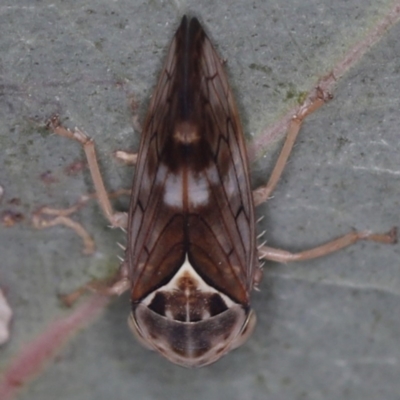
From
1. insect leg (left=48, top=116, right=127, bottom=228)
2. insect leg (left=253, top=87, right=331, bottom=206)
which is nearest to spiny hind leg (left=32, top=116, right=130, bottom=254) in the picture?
insect leg (left=48, top=116, right=127, bottom=228)

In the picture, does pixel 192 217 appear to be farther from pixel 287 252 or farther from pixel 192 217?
pixel 287 252

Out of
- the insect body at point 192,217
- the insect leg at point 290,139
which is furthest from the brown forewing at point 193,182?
the insect leg at point 290,139

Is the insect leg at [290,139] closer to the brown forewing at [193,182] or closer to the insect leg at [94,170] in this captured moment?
the brown forewing at [193,182]

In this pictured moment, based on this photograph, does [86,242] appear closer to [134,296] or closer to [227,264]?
[134,296]

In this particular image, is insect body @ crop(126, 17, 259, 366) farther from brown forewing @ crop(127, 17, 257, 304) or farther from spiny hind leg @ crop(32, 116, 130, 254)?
spiny hind leg @ crop(32, 116, 130, 254)

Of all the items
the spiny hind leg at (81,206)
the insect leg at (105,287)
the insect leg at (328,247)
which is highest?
the spiny hind leg at (81,206)

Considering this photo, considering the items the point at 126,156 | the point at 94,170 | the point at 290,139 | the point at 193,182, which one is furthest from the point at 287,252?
the point at 94,170
